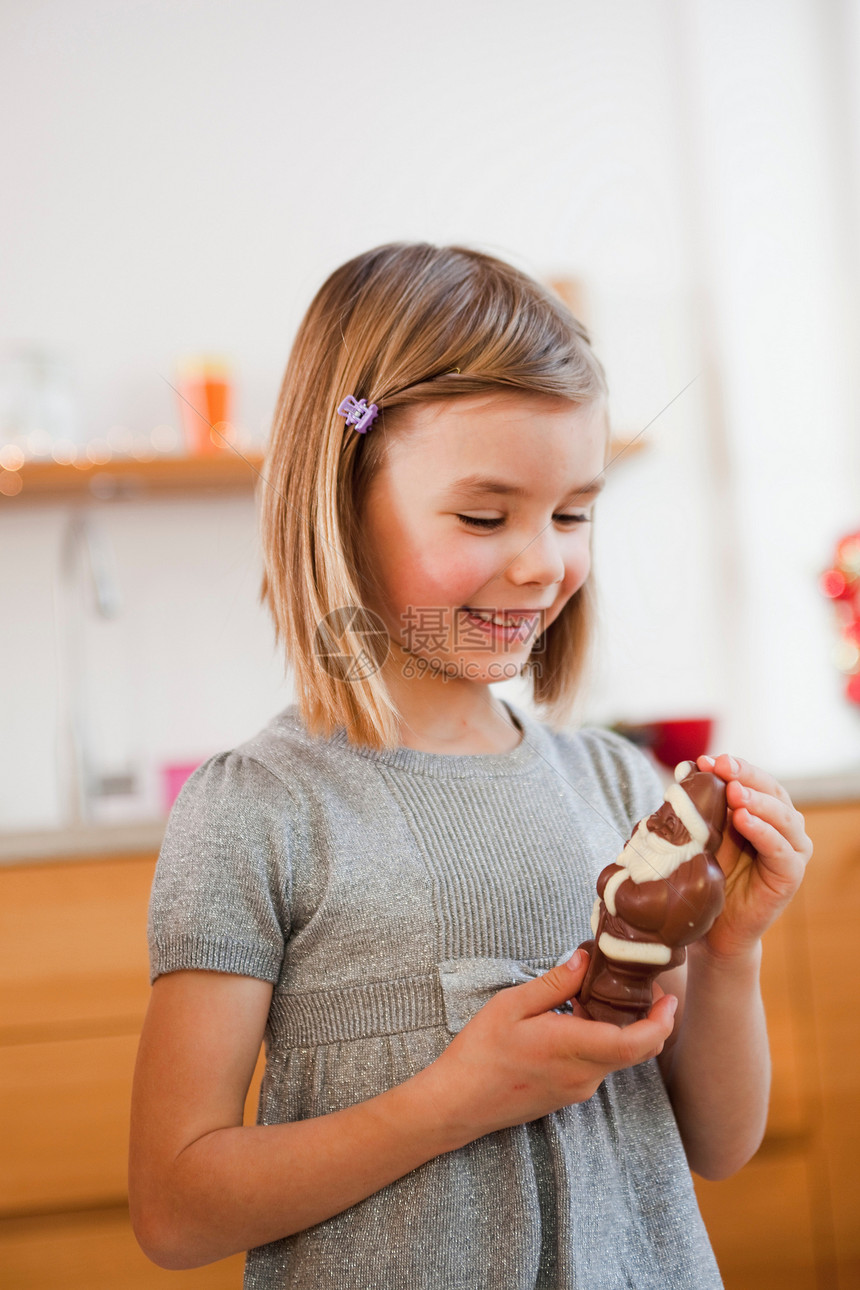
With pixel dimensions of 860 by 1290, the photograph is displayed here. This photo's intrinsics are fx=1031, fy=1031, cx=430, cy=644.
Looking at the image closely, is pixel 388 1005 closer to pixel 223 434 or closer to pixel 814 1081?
pixel 814 1081

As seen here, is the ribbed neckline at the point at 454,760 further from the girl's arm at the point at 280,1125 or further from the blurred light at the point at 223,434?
the blurred light at the point at 223,434

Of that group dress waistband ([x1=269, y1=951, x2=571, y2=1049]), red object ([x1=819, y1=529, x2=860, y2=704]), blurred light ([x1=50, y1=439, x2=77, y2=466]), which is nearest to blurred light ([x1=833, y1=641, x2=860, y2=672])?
red object ([x1=819, y1=529, x2=860, y2=704])

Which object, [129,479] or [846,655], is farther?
[129,479]

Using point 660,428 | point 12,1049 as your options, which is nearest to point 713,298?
point 660,428

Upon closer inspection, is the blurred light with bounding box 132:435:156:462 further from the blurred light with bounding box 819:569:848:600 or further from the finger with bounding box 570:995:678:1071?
the finger with bounding box 570:995:678:1071

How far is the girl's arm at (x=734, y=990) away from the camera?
40 centimetres

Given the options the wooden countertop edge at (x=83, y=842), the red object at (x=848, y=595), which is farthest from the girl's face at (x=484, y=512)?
the red object at (x=848, y=595)

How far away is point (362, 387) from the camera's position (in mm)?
485

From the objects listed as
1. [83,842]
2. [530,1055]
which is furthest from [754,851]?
[83,842]

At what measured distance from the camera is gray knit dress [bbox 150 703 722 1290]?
437mm

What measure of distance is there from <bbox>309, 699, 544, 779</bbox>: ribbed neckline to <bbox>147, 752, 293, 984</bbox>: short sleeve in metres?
0.05

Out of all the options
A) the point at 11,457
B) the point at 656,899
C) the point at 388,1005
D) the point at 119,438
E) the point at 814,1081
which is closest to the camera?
the point at 656,899

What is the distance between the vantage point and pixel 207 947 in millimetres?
427

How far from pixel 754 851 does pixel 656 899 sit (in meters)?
0.09
